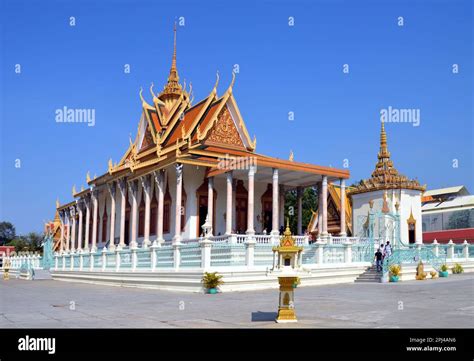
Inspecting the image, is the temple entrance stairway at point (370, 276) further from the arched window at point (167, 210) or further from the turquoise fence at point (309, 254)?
the arched window at point (167, 210)

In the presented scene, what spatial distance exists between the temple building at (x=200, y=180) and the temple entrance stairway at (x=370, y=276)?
2.76 m

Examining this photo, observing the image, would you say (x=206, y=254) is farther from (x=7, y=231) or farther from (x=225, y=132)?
(x=7, y=231)

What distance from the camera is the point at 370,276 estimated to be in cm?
2091

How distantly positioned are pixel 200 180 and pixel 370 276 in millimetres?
10108

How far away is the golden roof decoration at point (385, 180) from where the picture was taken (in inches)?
1275

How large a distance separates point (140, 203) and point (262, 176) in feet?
26.5

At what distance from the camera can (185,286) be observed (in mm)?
18703

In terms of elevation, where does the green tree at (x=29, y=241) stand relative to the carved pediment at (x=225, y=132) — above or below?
below

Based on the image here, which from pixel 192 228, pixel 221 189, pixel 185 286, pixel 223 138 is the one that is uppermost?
pixel 223 138

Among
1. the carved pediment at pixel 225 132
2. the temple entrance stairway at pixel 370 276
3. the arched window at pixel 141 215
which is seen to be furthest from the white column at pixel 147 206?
the temple entrance stairway at pixel 370 276
